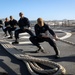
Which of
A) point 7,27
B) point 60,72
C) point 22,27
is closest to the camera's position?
point 60,72

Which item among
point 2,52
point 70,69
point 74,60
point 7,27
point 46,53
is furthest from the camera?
point 7,27

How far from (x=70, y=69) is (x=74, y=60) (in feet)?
4.22

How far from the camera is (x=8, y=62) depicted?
878 centimetres

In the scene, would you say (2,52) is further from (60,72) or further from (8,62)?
(60,72)

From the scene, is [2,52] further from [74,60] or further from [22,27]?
[74,60]

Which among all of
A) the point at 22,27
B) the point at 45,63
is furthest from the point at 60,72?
the point at 22,27

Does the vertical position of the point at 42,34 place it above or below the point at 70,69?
above

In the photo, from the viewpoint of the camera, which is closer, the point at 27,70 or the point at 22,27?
the point at 27,70

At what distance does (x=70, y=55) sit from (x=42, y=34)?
1372mm

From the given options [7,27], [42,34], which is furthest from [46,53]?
[7,27]

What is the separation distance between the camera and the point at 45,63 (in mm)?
7793

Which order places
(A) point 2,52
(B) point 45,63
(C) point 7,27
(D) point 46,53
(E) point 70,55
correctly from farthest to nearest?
(C) point 7,27 → (A) point 2,52 → (D) point 46,53 → (E) point 70,55 → (B) point 45,63

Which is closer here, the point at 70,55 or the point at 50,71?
the point at 50,71

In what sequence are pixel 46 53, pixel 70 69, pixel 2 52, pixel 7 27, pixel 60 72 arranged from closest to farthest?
pixel 60 72 < pixel 70 69 < pixel 46 53 < pixel 2 52 < pixel 7 27
